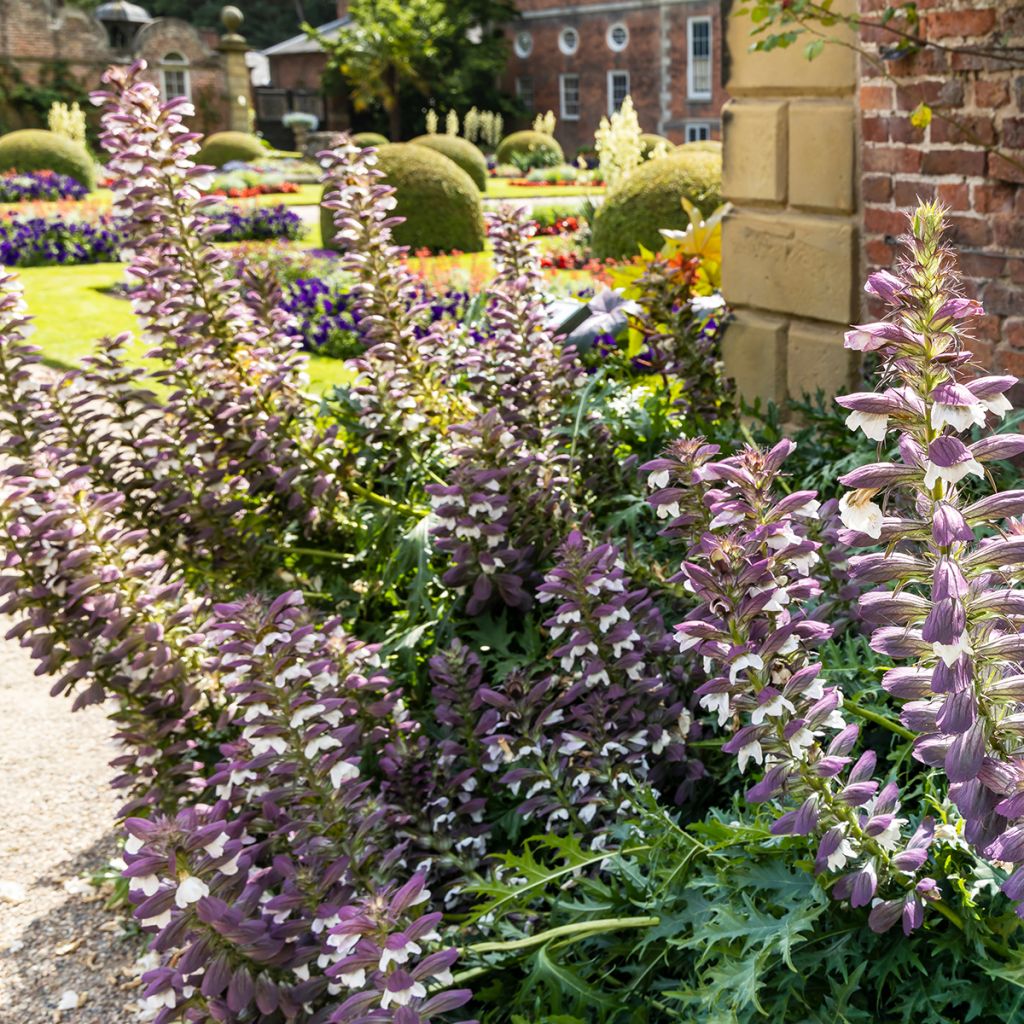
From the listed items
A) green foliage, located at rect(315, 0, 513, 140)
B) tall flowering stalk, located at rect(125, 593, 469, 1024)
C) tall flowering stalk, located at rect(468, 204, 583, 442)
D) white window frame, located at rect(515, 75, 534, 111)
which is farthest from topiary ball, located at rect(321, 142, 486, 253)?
white window frame, located at rect(515, 75, 534, 111)

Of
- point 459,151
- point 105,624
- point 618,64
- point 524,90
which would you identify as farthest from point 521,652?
point 524,90

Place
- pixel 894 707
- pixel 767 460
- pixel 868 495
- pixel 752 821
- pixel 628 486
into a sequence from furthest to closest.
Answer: pixel 628 486
pixel 894 707
pixel 752 821
pixel 767 460
pixel 868 495

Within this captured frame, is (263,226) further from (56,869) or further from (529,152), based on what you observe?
(529,152)

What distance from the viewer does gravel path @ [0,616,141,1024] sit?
2.99 meters

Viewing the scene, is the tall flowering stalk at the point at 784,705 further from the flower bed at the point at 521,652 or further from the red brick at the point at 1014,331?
the red brick at the point at 1014,331

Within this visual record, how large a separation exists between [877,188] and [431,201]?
10.3m

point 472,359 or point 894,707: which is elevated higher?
point 472,359

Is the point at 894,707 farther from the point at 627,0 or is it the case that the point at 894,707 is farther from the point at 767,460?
the point at 627,0

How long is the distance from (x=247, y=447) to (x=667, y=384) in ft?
4.43

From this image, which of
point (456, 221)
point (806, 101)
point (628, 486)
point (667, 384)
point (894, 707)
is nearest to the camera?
point (894, 707)

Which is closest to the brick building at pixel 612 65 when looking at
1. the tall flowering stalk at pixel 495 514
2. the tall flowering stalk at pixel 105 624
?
the tall flowering stalk at pixel 495 514

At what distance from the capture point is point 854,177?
4016 mm

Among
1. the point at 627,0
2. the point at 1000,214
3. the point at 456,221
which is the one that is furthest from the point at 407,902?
the point at 627,0

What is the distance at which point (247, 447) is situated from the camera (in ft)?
11.7
